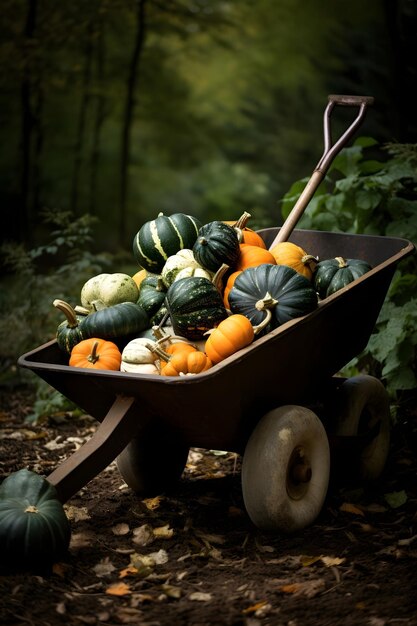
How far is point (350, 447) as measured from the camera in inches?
151

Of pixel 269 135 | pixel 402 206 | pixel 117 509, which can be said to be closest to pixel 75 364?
pixel 117 509

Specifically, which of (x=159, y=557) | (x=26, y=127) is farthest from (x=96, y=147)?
(x=159, y=557)

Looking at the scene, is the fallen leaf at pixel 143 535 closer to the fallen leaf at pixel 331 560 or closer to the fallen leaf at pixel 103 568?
the fallen leaf at pixel 103 568

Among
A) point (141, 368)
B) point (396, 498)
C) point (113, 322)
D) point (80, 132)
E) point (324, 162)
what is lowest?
point (396, 498)

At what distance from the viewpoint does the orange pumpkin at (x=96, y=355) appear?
130 inches

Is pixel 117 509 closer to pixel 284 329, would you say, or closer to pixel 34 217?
pixel 284 329

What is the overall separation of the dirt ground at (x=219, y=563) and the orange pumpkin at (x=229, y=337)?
79cm

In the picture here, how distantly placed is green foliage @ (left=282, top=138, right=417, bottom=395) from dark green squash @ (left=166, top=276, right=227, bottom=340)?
1295 mm

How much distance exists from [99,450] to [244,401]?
1.93 ft

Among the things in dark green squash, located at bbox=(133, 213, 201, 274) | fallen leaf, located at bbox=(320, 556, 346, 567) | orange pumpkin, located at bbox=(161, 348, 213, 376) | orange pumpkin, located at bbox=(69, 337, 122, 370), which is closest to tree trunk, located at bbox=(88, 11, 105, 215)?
dark green squash, located at bbox=(133, 213, 201, 274)

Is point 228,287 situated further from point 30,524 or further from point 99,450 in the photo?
point 30,524

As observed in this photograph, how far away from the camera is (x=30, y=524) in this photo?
2883mm

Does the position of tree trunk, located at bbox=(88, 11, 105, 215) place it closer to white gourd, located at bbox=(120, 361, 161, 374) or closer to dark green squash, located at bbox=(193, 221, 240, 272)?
dark green squash, located at bbox=(193, 221, 240, 272)

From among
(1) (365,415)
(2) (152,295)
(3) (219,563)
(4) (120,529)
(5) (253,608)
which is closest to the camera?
(5) (253,608)
